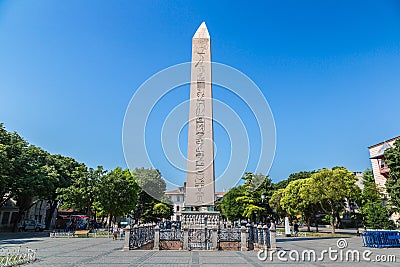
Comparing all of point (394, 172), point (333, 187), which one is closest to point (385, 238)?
point (394, 172)

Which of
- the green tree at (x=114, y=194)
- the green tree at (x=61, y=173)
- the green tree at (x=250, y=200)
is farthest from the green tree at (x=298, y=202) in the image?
the green tree at (x=61, y=173)

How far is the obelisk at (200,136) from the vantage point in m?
15.2

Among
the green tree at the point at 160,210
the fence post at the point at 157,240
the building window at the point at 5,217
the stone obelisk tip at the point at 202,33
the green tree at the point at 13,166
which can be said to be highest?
the stone obelisk tip at the point at 202,33

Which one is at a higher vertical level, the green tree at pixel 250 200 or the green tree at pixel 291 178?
the green tree at pixel 291 178

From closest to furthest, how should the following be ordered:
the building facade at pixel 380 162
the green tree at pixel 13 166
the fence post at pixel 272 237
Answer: the fence post at pixel 272 237 < the green tree at pixel 13 166 < the building facade at pixel 380 162

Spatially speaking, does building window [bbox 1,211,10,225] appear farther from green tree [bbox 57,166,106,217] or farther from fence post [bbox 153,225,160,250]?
fence post [bbox 153,225,160,250]

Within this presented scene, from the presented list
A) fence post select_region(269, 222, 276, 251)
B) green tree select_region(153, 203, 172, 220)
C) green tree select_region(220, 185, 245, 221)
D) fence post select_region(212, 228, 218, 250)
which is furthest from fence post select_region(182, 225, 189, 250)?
green tree select_region(153, 203, 172, 220)

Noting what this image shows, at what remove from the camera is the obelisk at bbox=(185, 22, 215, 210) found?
1516 centimetres

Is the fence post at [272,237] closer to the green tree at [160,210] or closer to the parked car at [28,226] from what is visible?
the parked car at [28,226]

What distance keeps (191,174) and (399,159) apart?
15.8 metres

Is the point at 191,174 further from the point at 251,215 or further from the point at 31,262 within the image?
the point at 251,215

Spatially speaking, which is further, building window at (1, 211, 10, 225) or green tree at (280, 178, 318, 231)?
building window at (1, 211, 10, 225)

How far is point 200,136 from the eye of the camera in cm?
1577

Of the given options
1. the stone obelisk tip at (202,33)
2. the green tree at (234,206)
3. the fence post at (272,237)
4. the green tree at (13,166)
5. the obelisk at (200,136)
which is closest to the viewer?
the fence post at (272,237)
